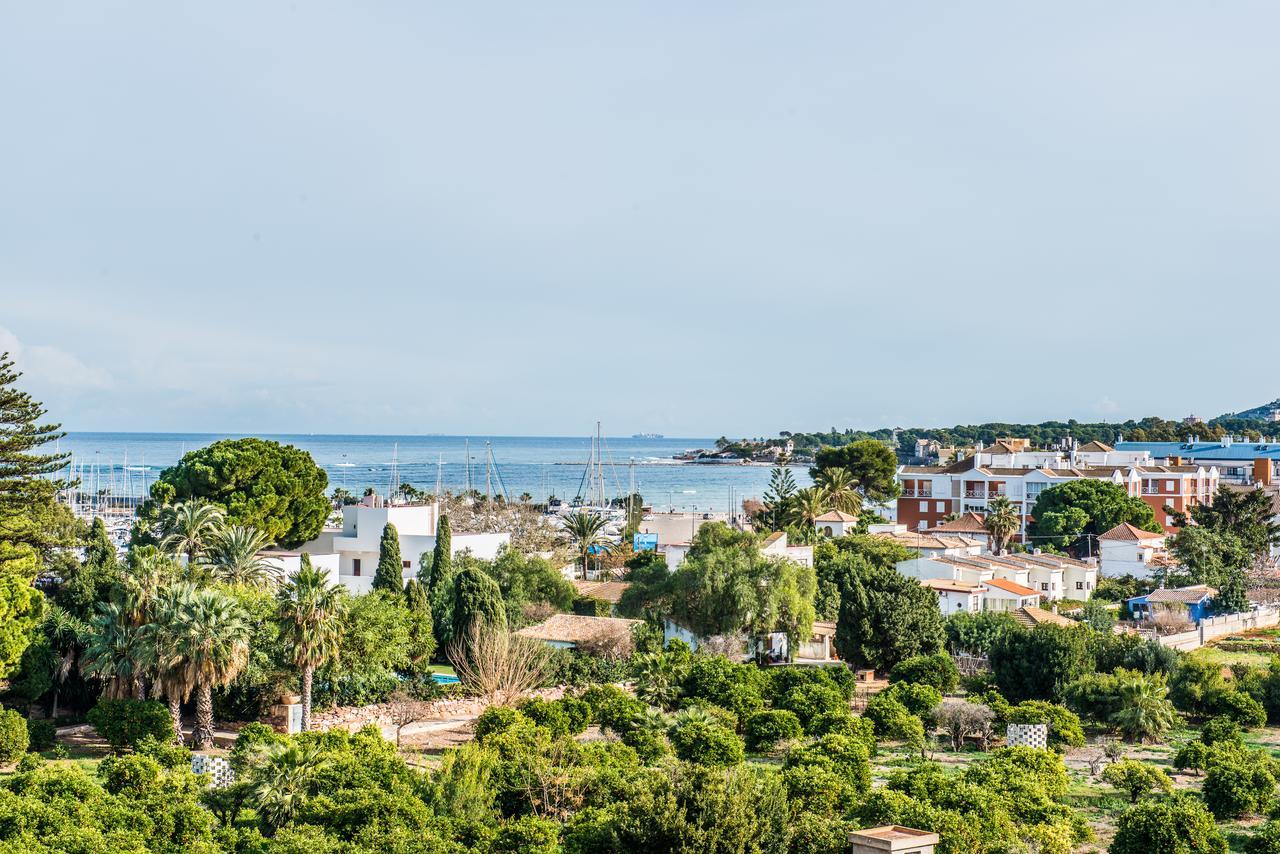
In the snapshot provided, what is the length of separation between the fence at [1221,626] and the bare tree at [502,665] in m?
21.1

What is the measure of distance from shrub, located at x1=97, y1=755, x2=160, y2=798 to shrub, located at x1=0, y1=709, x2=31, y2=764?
248 inches

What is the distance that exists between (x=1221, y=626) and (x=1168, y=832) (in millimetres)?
32108

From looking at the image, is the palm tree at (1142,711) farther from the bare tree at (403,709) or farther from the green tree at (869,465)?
the green tree at (869,465)

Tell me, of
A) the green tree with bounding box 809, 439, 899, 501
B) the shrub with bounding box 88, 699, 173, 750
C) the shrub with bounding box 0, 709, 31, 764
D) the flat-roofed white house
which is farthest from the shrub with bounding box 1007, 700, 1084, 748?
the green tree with bounding box 809, 439, 899, 501

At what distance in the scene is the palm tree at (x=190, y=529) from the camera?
131 feet

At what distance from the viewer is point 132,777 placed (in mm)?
20969

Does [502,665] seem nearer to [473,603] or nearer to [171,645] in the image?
[473,603]

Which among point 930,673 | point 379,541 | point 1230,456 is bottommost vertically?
point 930,673

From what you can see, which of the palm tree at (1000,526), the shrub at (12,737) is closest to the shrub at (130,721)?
the shrub at (12,737)

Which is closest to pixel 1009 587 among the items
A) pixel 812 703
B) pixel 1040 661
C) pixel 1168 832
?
pixel 1040 661

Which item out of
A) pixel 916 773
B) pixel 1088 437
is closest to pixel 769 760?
pixel 916 773

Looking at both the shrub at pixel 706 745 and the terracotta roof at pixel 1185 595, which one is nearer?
the shrub at pixel 706 745

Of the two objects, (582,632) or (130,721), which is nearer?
(130,721)

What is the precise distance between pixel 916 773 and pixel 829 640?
2154 cm
